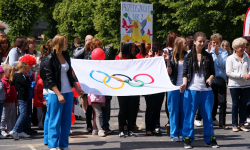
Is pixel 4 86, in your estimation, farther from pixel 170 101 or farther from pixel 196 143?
pixel 196 143

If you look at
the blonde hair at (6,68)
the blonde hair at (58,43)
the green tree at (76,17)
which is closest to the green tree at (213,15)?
the blonde hair at (6,68)

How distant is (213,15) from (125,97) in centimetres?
1655

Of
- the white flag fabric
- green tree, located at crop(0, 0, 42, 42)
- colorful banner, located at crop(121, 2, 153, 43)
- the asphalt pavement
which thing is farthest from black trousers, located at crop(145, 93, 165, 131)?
green tree, located at crop(0, 0, 42, 42)

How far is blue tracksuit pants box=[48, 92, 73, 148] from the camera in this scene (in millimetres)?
6258

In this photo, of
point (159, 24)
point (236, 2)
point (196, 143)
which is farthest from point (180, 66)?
point (159, 24)

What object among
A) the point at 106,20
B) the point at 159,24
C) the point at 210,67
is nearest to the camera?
the point at 210,67

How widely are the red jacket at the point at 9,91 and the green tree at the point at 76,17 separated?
37.3 metres

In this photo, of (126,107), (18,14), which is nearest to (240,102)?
(126,107)

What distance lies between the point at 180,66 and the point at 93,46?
2.10 meters

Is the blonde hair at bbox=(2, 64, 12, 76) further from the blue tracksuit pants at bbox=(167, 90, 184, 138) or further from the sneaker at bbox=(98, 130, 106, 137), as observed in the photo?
the blue tracksuit pants at bbox=(167, 90, 184, 138)

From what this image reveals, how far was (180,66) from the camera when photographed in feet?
24.0

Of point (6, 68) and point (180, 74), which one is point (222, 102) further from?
point (6, 68)

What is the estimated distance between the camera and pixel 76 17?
47656mm

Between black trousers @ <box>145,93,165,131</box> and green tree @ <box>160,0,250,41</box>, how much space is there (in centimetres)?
1489
